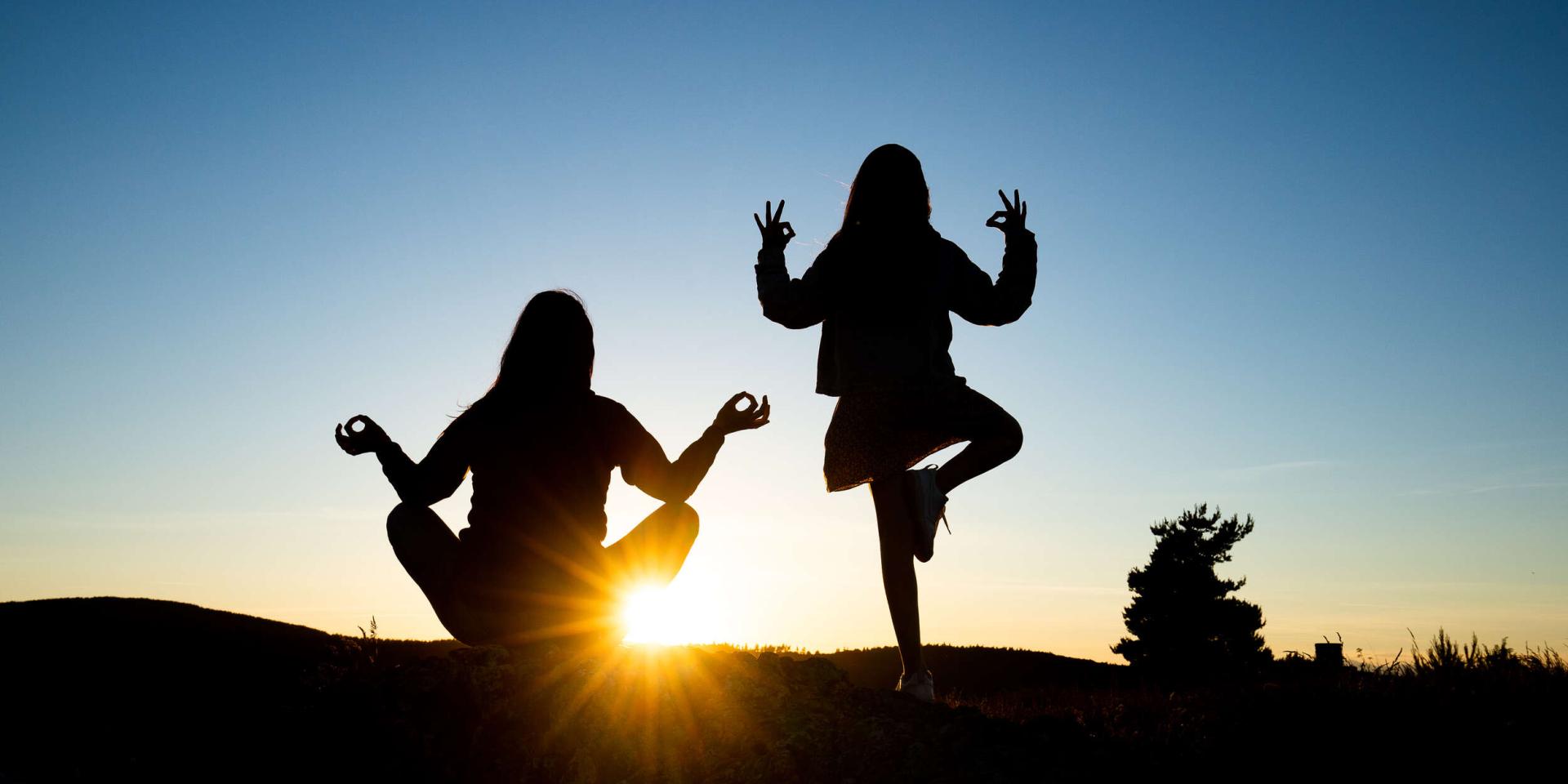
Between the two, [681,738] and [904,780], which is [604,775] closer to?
[681,738]

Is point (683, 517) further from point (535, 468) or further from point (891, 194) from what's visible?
point (891, 194)

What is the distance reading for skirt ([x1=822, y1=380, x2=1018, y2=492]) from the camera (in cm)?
511

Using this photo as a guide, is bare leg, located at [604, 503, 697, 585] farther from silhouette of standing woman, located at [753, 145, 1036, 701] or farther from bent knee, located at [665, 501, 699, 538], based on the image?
silhouette of standing woman, located at [753, 145, 1036, 701]

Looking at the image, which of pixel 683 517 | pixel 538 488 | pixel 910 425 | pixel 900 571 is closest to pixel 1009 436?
pixel 910 425

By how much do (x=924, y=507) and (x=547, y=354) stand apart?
2.05 meters

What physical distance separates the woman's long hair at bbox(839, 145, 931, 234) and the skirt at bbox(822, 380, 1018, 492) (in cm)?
91

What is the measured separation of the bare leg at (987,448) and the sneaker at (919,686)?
0.97m

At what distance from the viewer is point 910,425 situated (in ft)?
17.0

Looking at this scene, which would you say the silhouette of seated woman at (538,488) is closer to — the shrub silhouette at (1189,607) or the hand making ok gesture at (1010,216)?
the hand making ok gesture at (1010,216)

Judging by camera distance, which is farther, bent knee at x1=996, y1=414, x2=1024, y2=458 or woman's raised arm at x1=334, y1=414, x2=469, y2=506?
bent knee at x1=996, y1=414, x2=1024, y2=458

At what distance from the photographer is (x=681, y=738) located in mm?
4152

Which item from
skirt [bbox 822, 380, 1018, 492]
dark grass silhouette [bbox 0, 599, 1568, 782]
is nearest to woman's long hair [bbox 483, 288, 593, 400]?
dark grass silhouette [bbox 0, 599, 1568, 782]

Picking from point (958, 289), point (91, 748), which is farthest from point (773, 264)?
point (91, 748)

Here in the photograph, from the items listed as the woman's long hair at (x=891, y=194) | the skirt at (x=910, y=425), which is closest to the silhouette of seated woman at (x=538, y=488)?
the skirt at (x=910, y=425)
